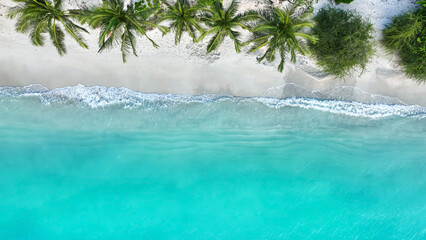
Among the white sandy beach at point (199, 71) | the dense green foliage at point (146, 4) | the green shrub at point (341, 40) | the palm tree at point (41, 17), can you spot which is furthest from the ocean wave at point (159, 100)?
the dense green foliage at point (146, 4)

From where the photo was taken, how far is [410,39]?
8.35m

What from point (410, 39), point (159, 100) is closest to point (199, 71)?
point (159, 100)

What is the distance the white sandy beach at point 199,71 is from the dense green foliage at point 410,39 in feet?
1.18

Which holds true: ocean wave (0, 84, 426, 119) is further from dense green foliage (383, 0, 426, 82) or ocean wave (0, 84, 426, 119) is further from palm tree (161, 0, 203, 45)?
palm tree (161, 0, 203, 45)

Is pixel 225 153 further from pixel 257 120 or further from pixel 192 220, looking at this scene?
pixel 192 220

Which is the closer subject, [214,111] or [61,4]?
[61,4]

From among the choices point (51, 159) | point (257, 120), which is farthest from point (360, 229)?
point (51, 159)

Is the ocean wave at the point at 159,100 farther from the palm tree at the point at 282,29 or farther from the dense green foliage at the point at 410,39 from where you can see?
the palm tree at the point at 282,29

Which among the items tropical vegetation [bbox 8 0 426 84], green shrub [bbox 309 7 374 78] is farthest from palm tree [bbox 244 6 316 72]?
green shrub [bbox 309 7 374 78]

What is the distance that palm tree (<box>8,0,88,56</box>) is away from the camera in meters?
7.15

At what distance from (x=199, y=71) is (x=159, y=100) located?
1.48 meters

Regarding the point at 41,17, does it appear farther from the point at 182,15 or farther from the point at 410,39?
the point at 410,39

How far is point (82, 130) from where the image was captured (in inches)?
357

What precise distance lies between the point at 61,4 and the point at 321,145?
8.25m
